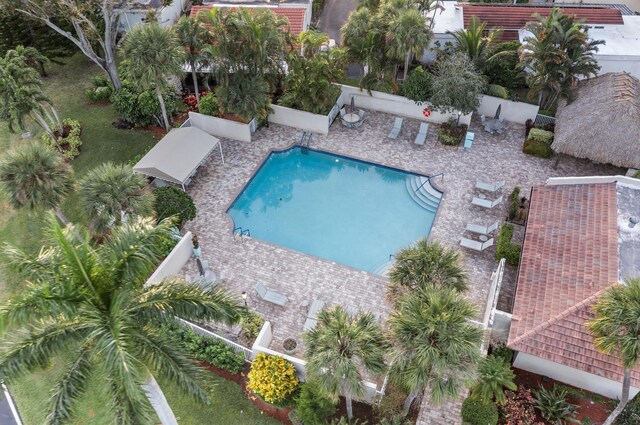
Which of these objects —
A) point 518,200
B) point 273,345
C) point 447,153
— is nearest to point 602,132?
point 518,200

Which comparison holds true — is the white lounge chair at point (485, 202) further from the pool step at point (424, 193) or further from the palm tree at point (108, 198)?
the palm tree at point (108, 198)

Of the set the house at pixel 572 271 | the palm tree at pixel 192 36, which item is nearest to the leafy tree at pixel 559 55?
the house at pixel 572 271

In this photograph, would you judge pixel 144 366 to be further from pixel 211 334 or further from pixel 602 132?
pixel 602 132

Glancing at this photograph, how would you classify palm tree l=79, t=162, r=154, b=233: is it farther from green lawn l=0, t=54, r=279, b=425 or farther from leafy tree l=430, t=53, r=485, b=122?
leafy tree l=430, t=53, r=485, b=122

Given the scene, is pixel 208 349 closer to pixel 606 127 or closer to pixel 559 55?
pixel 606 127

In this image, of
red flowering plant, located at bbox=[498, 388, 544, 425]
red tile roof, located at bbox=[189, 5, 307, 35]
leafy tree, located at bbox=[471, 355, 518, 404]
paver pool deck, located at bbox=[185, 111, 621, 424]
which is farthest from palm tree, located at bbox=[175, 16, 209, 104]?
red flowering plant, located at bbox=[498, 388, 544, 425]
